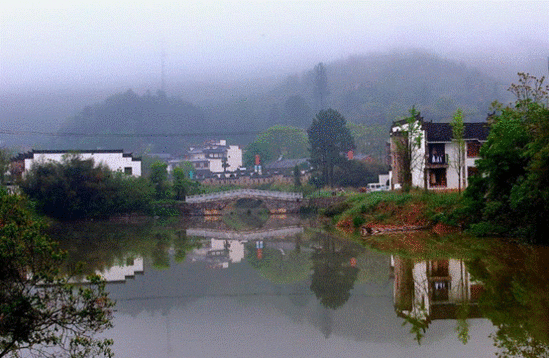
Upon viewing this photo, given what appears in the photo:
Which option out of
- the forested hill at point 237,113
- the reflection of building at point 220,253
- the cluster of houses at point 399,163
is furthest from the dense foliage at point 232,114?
the reflection of building at point 220,253

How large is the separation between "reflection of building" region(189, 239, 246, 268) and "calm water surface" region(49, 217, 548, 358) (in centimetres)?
5

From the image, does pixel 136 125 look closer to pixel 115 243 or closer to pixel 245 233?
pixel 245 233

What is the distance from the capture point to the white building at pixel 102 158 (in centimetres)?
5019

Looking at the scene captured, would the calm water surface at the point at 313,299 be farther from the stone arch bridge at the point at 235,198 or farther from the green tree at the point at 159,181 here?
the green tree at the point at 159,181

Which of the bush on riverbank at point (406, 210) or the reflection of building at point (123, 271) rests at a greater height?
the bush on riverbank at point (406, 210)

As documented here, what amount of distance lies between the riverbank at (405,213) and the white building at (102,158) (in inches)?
946

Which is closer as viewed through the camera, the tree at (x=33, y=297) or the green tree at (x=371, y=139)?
the tree at (x=33, y=297)

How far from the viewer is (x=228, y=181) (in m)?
81.3

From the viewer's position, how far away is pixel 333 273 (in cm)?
1756

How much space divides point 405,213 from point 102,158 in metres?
31.0

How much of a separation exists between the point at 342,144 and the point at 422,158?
3681 cm

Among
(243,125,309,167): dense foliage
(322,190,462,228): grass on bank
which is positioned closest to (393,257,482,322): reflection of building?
(322,190,462,228): grass on bank

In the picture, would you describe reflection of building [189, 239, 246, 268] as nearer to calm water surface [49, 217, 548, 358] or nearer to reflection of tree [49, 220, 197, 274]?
calm water surface [49, 217, 548, 358]

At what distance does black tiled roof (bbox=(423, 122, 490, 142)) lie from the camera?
3590cm
